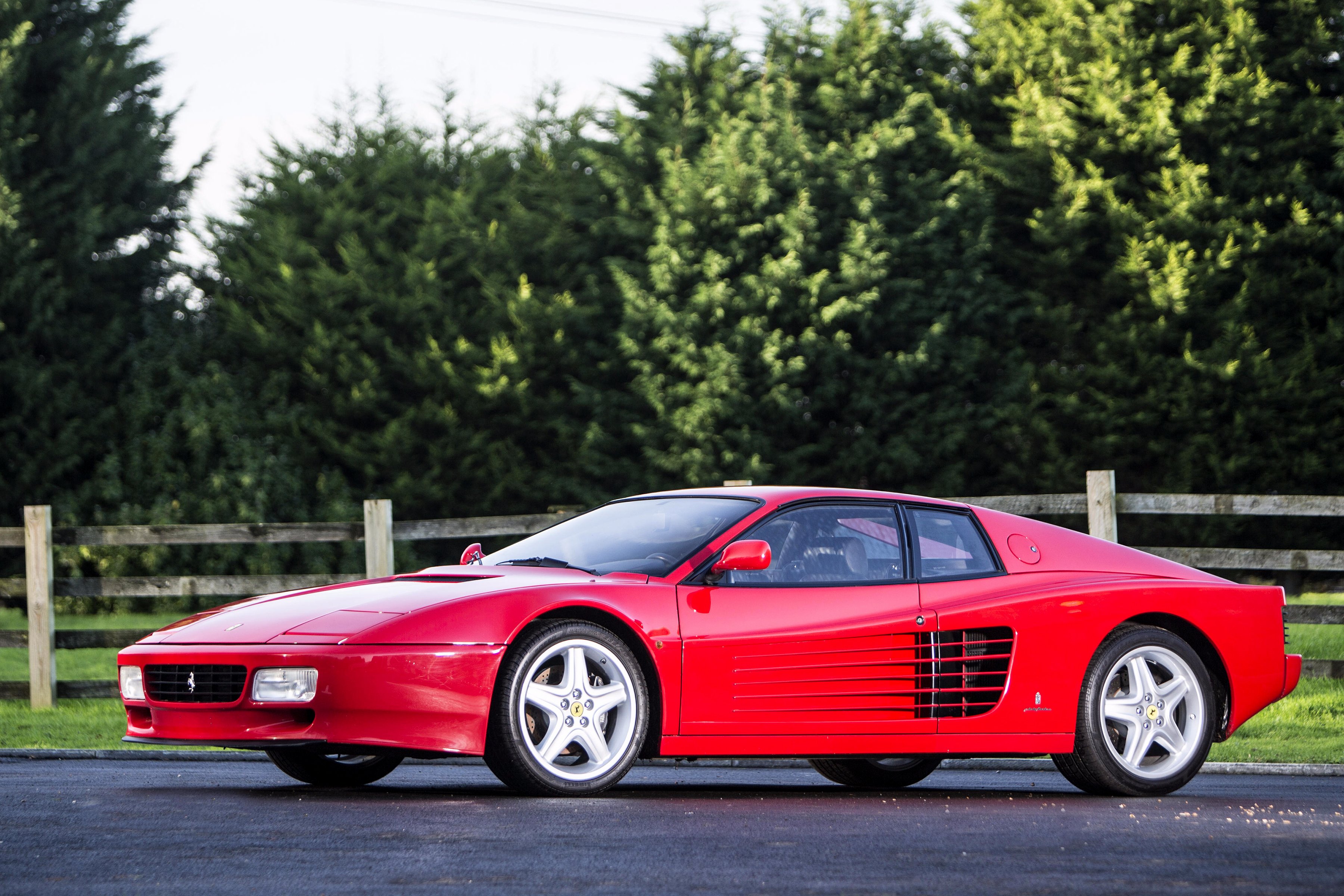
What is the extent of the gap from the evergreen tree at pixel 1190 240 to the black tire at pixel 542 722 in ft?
59.7

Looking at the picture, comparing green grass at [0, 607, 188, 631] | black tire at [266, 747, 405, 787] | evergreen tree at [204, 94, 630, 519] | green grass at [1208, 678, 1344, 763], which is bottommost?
green grass at [0, 607, 188, 631]

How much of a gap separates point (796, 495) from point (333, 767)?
7.78ft

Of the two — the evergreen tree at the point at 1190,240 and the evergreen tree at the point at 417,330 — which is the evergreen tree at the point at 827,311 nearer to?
the evergreen tree at the point at 1190,240

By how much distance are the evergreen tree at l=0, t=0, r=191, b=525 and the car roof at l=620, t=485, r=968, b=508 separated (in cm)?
1856

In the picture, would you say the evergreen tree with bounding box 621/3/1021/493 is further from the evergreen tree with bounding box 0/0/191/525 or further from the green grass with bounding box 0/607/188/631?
the evergreen tree with bounding box 0/0/191/525

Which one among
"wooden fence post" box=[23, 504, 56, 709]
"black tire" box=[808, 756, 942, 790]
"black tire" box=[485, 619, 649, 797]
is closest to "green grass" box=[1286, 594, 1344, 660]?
"black tire" box=[808, 756, 942, 790]

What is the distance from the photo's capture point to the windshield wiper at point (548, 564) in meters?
6.90

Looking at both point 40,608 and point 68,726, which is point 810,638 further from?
point 40,608

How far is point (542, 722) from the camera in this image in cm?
632

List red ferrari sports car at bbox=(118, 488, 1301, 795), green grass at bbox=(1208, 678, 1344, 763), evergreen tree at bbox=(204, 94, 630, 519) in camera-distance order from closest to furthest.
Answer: red ferrari sports car at bbox=(118, 488, 1301, 795), green grass at bbox=(1208, 678, 1344, 763), evergreen tree at bbox=(204, 94, 630, 519)

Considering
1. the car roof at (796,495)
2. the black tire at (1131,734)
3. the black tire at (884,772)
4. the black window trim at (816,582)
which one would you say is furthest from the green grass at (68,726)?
the black tire at (1131,734)

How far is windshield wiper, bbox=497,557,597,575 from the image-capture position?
22.6ft

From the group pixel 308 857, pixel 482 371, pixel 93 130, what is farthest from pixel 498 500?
pixel 308 857

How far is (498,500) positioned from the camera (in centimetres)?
2553
